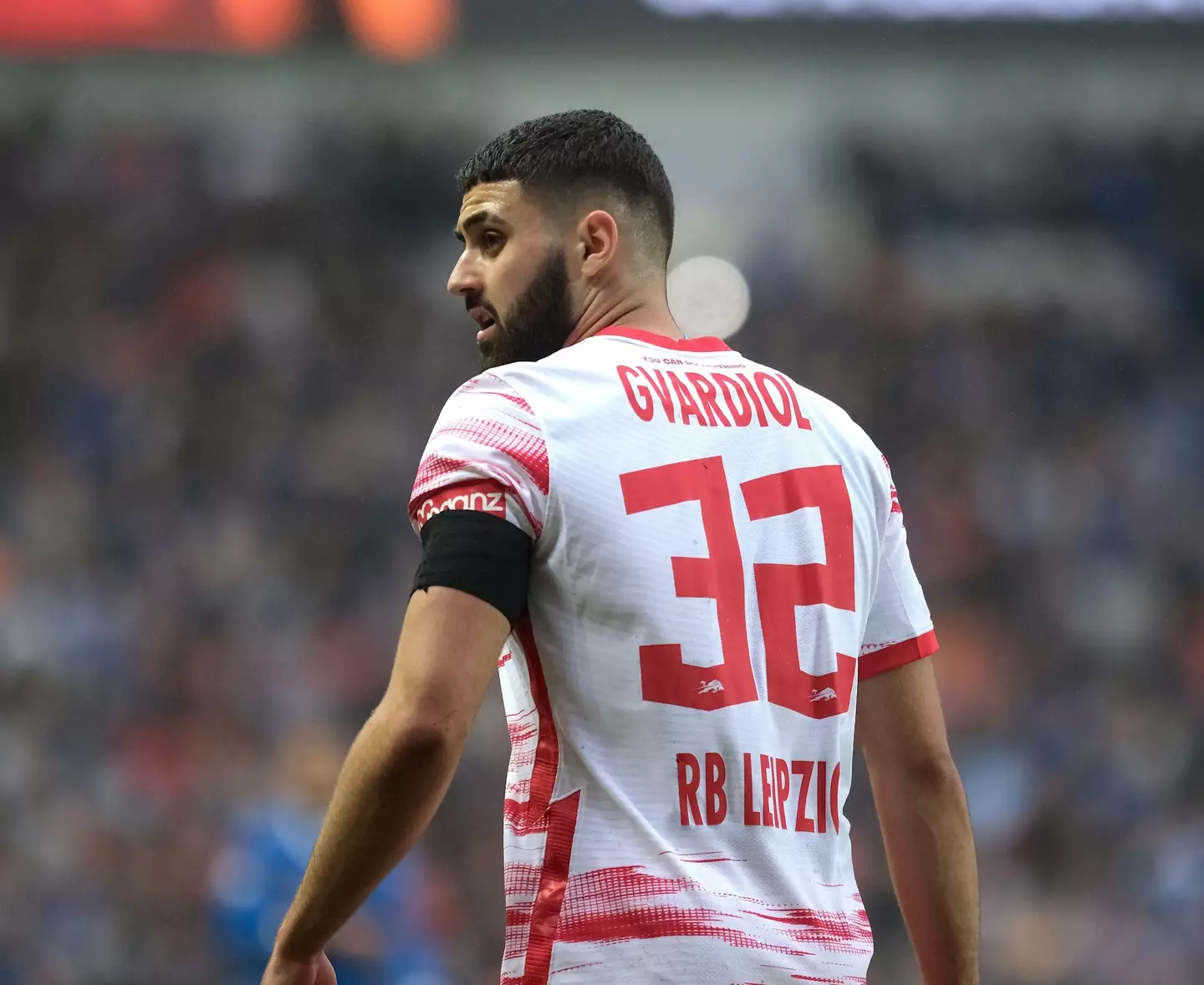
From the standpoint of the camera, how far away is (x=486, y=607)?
1497mm

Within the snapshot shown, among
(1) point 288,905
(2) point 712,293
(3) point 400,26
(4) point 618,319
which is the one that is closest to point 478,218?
(4) point 618,319

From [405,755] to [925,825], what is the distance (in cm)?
74

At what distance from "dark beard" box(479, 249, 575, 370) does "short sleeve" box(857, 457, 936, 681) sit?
1.52ft

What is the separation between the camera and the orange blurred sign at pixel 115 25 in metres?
9.62

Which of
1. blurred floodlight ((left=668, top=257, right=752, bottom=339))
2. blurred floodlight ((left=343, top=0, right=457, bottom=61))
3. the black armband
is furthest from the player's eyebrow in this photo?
blurred floodlight ((left=343, top=0, right=457, bottom=61))

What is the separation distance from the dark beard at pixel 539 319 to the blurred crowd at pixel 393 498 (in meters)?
3.62

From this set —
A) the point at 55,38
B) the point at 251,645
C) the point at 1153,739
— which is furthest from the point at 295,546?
the point at 1153,739

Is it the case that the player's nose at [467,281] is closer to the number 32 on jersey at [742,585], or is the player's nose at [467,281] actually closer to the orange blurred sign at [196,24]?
the number 32 on jersey at [742,585]

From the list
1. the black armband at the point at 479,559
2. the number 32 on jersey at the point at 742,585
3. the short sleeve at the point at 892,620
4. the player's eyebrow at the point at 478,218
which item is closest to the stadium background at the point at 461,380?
the player's eyebrow at the point at 478,218

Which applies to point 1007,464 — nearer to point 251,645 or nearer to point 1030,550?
point 1030,550

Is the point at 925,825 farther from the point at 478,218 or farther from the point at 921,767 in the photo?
the point at 478,218

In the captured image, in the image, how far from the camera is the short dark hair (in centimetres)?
196

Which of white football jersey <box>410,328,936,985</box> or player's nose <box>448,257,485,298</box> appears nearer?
white football jersey <box>410,328,936,985</box>

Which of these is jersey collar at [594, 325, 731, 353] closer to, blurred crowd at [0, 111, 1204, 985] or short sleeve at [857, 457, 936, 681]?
short sleeve at [857, 457, 936, 681]
